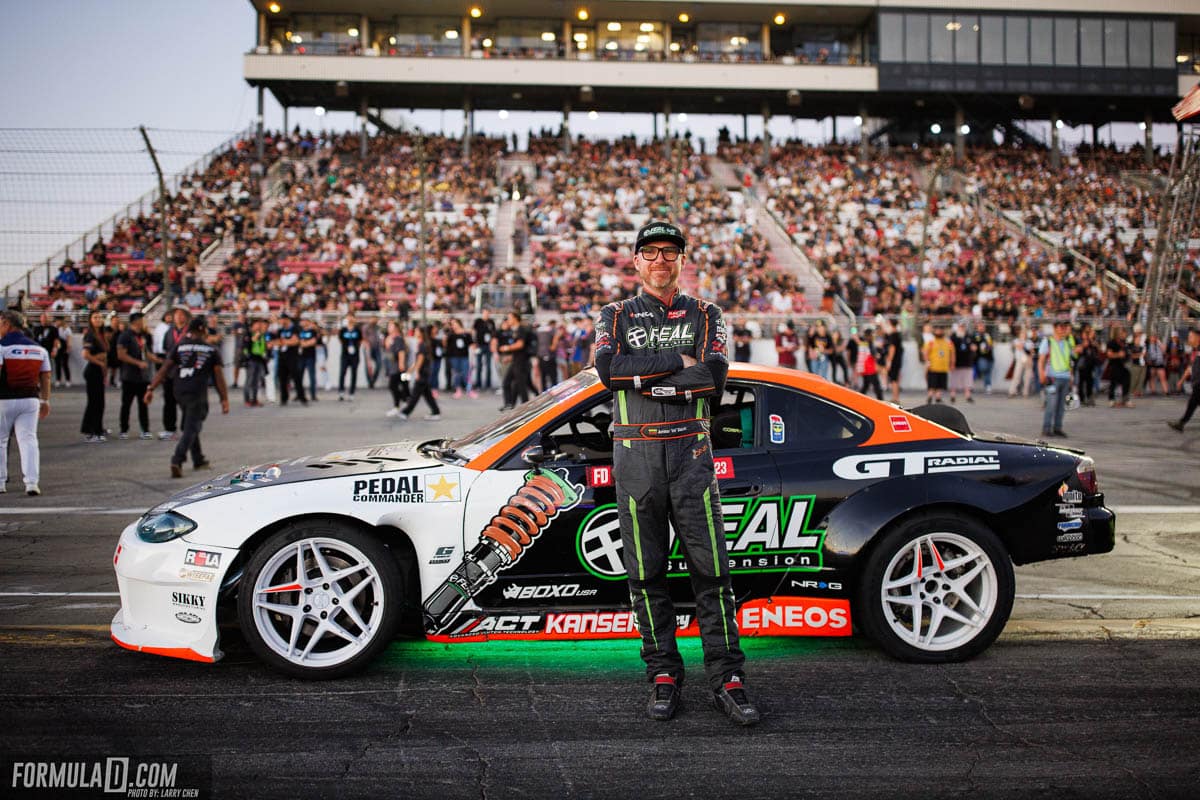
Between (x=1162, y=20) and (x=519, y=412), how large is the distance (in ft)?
158

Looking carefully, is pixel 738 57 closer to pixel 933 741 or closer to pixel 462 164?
pixel 462 164

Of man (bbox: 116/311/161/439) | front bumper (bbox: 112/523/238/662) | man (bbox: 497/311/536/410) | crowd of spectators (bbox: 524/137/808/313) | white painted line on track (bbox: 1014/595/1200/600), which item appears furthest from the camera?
crowd of spectators (bbox: 524/137/808/313)

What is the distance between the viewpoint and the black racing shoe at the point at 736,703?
3.54 m

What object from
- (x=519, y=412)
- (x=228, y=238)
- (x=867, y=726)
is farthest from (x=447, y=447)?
(x=228, y=238)

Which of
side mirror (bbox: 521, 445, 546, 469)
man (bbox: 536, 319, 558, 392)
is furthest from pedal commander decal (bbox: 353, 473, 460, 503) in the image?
man (bbox: 536, 319, 558, 392)

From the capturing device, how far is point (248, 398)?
1795 centimetres

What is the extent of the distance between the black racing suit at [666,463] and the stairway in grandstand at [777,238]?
2344cm

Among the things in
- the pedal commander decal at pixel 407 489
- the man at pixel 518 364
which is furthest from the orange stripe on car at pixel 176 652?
the man at pixel 518 364

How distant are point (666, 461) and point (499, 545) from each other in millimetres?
906

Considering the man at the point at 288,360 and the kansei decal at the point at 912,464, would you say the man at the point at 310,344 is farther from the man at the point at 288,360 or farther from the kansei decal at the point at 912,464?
the kansei decal at the point at 912,464

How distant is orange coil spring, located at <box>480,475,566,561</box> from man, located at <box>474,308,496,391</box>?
58.3ft

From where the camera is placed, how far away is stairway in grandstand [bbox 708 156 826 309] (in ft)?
92.3

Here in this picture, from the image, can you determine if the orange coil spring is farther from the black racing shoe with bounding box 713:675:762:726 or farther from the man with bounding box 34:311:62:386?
the man with bounding box 34:311:62:386

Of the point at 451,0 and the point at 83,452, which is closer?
the point at 83,452
